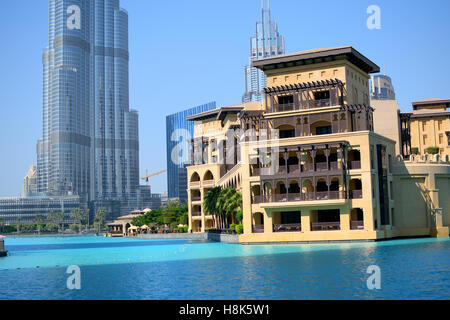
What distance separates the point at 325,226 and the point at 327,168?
5913 millimetres

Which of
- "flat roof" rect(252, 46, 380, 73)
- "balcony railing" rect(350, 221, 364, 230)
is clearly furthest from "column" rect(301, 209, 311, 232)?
"flat roof" rect(252, 46, 380, 73)

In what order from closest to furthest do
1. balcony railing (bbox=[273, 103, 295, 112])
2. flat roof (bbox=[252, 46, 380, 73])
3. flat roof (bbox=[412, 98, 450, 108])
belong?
flat roof (bbox=[252, 46, 380, 73]) → balcony railing (bbox=[273, 103, 295, 112]) → flat roof (bbox=[412, 98, 450, 108])

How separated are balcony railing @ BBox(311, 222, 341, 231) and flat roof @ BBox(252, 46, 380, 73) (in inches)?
735

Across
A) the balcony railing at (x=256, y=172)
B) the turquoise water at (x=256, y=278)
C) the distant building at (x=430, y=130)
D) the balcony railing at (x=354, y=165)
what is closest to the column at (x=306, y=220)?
the balcony railing at (x=354, y=165)

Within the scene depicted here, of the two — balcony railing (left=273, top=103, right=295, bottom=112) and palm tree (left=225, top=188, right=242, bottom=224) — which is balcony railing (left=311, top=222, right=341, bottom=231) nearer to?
balcony railing (left=273, top=103, right=295, bottom=112)

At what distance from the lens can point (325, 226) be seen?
60625mm

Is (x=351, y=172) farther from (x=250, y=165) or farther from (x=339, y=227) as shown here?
(x=250, y=165)

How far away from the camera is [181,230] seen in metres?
119

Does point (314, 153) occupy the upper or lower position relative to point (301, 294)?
upper

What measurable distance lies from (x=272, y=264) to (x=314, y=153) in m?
25.0

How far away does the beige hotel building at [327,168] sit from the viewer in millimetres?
60219

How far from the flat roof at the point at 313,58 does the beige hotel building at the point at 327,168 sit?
113 mm

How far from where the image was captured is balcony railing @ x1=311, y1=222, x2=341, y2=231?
197 ft
